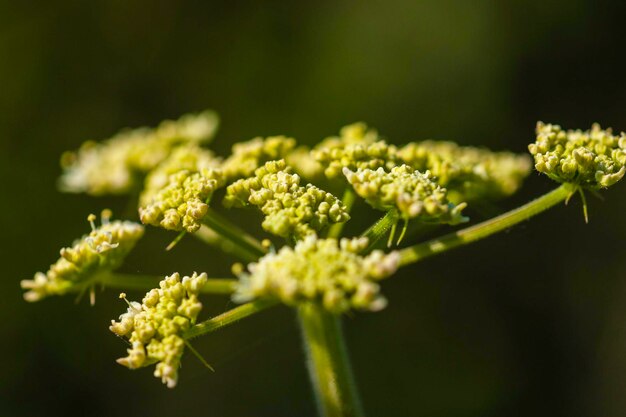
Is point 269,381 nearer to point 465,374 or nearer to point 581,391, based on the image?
point 465,374

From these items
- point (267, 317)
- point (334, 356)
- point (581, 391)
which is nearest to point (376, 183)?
point (334, 356)

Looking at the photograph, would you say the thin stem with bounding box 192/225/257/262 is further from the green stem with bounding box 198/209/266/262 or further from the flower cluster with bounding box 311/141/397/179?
the flower cluster with bounding box 311/141/397/179

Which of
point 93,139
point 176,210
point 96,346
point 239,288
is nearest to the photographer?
point 239,288

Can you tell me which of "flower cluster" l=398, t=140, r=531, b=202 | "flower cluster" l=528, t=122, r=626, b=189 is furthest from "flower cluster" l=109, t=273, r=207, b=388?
"flower cluster" l=528, t=122, r=626, b=189

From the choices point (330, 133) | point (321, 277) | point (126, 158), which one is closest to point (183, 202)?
point (321, 277)

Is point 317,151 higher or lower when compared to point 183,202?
higher

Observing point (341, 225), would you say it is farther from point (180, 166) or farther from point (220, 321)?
point (180, 166)

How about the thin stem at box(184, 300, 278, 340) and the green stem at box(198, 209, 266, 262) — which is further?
the green stem at box(198, 209, 266, 262)

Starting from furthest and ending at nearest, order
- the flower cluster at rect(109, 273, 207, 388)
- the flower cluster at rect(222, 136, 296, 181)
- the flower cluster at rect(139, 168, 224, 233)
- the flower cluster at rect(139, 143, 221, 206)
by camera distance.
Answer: the flower cluster at rect(139, 143, 221, 206) < the flower cluster at rect(222, 136, 296, 181) < the flower cluster at rect(139, 168, 224, 233) < the flower cluster at rect(109, 273, 207, 388)
